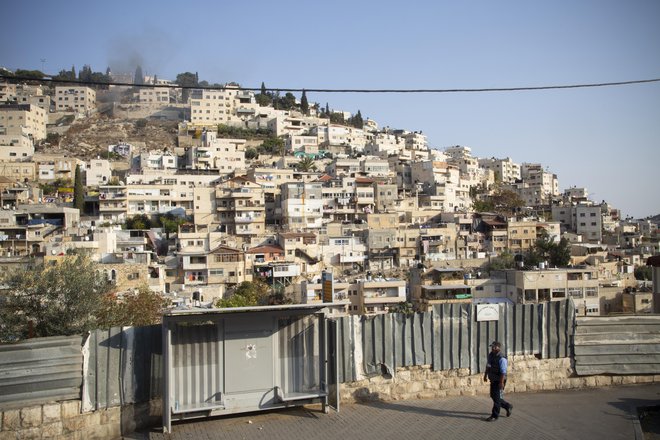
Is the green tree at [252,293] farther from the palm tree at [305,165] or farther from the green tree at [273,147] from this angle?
the green tree at [273,147]

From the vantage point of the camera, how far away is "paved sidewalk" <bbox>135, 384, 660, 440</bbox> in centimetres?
649

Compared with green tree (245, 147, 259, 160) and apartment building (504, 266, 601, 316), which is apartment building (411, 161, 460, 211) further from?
apartment building (504, 266, 601, 316)

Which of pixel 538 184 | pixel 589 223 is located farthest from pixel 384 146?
pixel 589 223

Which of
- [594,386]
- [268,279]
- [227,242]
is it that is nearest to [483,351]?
[594,386]

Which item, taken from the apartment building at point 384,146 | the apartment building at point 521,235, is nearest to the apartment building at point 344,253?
the apartment building at point 521,235

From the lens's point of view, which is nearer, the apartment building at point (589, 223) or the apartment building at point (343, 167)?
the apartment building at point (589, 223)

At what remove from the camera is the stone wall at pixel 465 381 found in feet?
25.1

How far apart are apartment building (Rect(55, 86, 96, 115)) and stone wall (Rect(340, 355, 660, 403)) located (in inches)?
4256

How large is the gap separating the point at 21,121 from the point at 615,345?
9149 cm

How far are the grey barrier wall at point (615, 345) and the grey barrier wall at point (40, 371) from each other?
7.07 m

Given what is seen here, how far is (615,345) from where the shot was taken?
849 cm

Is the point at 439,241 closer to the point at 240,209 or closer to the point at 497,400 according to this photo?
the point at 240,209

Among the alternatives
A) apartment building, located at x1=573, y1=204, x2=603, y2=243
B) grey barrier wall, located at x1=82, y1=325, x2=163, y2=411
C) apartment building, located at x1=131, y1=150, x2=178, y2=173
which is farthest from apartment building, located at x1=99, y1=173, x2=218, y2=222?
grey barrier wall, located at x1=82, y1=325, x2=163, y2=411

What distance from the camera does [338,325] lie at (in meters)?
7.49
